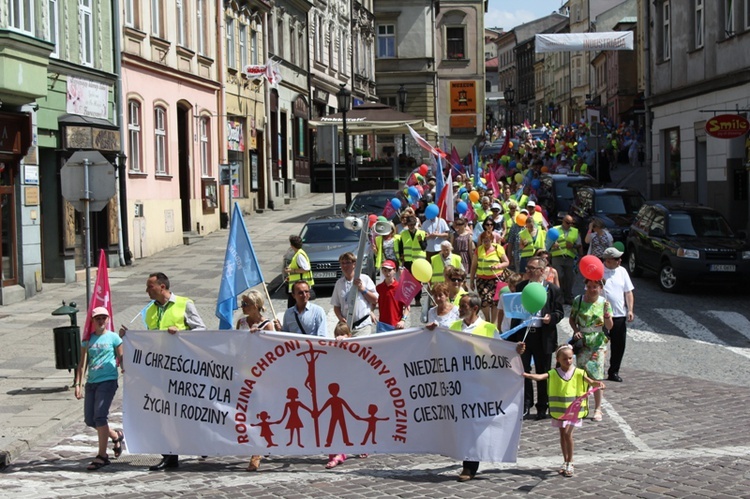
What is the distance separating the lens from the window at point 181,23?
30562 mm

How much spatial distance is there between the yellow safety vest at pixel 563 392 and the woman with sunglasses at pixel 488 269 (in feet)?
21.7

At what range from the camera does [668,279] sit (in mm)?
20797

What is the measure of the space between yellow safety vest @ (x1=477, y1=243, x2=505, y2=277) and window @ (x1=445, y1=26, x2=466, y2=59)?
61050mm

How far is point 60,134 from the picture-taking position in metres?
22.3

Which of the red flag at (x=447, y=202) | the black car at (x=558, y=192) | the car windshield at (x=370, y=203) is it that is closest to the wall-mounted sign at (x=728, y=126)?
the black car at (x=558, y=192)

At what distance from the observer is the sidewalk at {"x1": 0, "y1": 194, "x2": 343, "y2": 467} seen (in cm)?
1166

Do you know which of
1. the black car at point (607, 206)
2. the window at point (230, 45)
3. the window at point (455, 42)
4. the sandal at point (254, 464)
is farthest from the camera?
the window at point (455, 42)

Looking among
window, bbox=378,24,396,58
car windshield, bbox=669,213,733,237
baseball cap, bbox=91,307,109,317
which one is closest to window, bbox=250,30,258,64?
car windshield, bbox=669,213,733,237

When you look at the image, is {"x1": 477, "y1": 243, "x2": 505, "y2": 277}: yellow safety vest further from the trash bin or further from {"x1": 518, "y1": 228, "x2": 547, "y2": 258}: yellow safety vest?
the trash bin

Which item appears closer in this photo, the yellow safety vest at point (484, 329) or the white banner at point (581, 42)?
the yellow safety vest at point (484, 329)

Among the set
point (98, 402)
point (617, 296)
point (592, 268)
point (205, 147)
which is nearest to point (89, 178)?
point (98, 402)

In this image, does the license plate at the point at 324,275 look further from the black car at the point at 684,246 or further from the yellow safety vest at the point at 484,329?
the yellow safety vest at the point at 484,329

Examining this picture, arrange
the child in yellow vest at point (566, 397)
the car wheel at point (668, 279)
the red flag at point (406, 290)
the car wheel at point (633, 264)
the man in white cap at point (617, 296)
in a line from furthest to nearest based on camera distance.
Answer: the car wheel at point (633, 264) < the car wheel at point (668, 279) < the man in white cap at point (617, 296) < the red flag at point (406, 290) < the child in yellow vest at point (566, 397)

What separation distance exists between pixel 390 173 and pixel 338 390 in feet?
125
